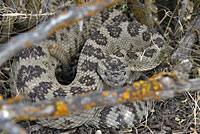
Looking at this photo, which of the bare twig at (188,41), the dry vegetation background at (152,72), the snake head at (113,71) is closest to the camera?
the dry vegetation background at (152,72)

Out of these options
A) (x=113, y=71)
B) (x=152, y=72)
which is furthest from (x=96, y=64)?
(x=152, y=72)

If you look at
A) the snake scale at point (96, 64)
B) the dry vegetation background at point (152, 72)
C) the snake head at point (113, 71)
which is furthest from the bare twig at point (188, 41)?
the snake head at point (113, 71)

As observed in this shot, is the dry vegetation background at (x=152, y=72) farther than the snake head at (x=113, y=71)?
No

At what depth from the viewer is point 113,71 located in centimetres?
424

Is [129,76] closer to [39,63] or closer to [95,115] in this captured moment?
[95,115]

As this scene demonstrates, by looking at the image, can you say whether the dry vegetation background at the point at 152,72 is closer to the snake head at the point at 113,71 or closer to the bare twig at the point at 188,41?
the bare twig at the point at 188,41

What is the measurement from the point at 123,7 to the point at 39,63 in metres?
2.09

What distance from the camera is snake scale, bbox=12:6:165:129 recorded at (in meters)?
4.02

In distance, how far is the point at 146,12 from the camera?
471 centimetres

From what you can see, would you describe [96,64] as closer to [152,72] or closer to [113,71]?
[113,71]

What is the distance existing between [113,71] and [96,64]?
16.8 inches

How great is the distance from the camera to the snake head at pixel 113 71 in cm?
419

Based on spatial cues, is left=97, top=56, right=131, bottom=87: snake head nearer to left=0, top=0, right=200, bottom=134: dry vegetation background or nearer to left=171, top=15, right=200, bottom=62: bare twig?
left=0, top=0, right=200, bottom=134: dry vegetation background

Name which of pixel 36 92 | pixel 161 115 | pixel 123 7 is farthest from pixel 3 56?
pixel 123 7
